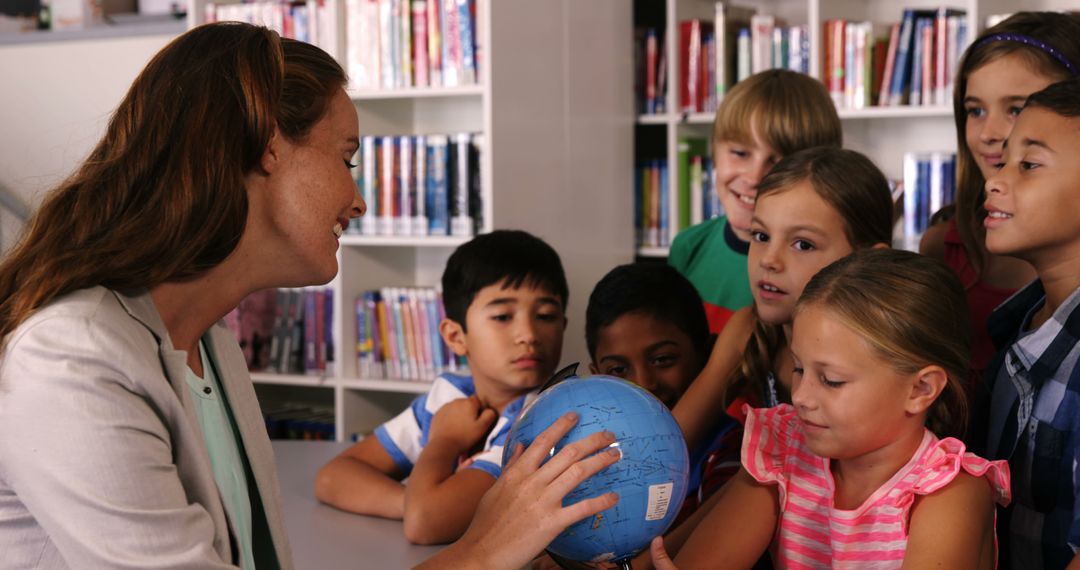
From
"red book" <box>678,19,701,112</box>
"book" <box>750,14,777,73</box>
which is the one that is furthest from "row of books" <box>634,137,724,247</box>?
"book" <box>750,14,777,73</box>

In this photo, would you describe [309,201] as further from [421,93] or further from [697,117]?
[697,117]

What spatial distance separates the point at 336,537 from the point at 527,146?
2.20m

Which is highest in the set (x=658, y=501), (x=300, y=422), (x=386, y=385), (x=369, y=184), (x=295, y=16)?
(x=295, y=16)

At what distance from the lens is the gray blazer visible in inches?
45.8

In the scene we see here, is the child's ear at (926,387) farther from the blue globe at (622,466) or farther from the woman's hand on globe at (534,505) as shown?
the woman's hand on globe at (534,505)

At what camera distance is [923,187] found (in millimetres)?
3984

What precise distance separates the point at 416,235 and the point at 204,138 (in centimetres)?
290

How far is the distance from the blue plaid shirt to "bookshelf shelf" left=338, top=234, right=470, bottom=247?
99.7 inches

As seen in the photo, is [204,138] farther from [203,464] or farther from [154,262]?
[203,464]

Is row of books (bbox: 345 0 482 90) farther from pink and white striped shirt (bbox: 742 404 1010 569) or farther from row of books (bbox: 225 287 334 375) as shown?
pink and white striped shirt (bbox: 742 404 1010 569)

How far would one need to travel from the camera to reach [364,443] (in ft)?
8.06

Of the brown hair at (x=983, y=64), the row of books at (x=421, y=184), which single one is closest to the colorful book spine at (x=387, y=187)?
the row of books at (x=421, y=184)

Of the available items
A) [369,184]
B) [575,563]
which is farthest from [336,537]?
[369,184]

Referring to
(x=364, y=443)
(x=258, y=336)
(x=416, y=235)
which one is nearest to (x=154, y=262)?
(x=364, y=443)
